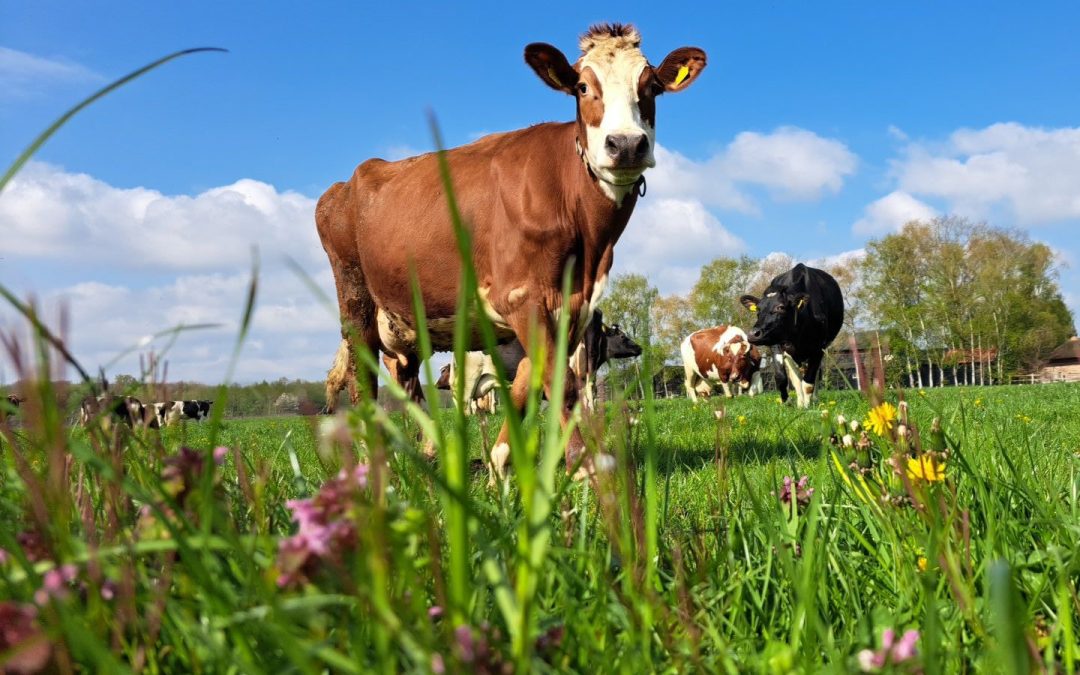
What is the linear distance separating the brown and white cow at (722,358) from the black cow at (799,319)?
288 inches

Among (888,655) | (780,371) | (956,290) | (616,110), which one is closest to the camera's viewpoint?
(888,655)

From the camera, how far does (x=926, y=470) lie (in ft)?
6.39

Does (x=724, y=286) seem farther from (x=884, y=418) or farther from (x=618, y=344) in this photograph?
(x=884, y=418)

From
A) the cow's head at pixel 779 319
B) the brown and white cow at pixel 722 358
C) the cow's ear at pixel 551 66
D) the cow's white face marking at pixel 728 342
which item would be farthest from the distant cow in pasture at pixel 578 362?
the cow's head at pixel 779 319

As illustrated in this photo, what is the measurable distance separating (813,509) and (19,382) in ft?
4.17

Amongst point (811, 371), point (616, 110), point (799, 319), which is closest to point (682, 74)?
point (616, 110)

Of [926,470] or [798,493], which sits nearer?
[926,470]

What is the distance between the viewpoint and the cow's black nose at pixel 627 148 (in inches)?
181

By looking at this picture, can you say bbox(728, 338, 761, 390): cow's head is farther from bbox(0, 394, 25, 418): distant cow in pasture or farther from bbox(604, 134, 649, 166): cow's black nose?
bbox(0, 394, 25, 418): distant cow in pasture

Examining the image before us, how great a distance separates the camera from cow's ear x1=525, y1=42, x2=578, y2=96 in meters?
5.22

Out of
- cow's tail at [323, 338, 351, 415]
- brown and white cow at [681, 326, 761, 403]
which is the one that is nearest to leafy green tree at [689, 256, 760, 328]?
brown and white cow at [681, 326, 761, 403]

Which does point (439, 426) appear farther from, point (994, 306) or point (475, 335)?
point (994, 306)

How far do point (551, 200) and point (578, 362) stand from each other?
2.52m

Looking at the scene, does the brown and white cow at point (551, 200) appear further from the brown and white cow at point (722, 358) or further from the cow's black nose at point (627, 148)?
the brown and white cow at point (722, 358)
